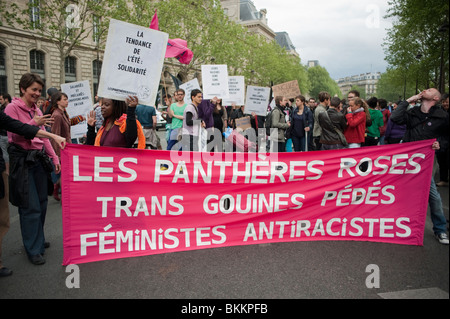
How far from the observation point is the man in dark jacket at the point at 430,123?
4.26 m

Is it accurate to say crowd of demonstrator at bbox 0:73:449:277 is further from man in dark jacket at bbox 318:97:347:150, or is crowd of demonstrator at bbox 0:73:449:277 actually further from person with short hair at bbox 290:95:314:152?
person with short hair at bbox 290:95:314:152

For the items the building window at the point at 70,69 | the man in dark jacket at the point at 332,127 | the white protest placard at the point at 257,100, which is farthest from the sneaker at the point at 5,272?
the building window at the point at 70,69

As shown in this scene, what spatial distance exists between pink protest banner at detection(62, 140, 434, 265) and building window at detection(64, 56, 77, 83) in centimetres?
3004

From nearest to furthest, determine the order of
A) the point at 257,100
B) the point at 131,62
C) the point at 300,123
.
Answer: the point at 131,62 < the point at 300,123 < the point at 257,100

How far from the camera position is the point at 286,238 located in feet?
12.6

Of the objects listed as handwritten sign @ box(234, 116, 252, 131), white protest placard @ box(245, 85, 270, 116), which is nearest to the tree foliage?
white protest placard @ box(245, 85, 270, 116)

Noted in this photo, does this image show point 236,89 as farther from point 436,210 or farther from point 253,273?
point 253,273

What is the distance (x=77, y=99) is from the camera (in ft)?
24.0

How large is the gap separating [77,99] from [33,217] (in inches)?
169

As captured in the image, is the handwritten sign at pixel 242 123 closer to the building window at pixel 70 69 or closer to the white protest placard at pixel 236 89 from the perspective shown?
the white protest placard at pixel 236 89

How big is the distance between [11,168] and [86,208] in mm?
985

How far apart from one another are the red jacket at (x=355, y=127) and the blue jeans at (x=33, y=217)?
524cm

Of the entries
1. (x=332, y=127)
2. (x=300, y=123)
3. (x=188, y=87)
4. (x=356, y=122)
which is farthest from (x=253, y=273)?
(x=188, y=87)
